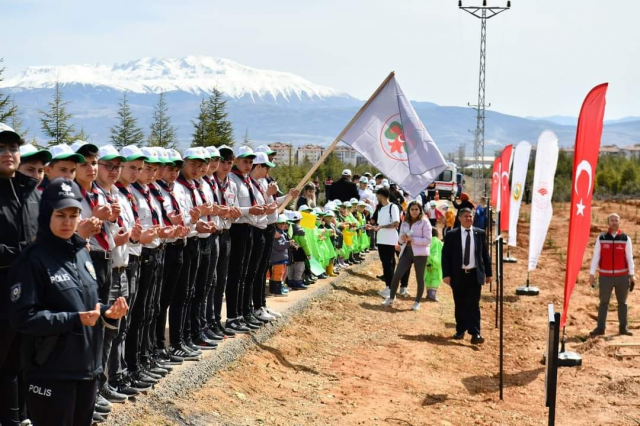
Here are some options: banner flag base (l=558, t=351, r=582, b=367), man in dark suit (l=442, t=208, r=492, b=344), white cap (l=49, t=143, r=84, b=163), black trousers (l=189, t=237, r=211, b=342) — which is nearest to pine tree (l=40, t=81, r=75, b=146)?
man in dark suit (l=442, t=208, r=492, b=344)

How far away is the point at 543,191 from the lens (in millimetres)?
14750

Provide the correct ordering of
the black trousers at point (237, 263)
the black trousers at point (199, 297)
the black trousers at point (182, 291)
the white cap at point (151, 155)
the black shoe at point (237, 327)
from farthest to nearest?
the black shoe at point (237, 327) → the black trousers at point (237, 263) → the black trousers at point (199, 297) → the black trousers at point (182, 291) → the white cap at point (151, 155)

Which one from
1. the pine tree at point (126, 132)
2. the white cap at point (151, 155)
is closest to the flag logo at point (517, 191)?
the white cap at point (151, 155)

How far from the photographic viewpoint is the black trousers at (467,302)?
13.2 metres

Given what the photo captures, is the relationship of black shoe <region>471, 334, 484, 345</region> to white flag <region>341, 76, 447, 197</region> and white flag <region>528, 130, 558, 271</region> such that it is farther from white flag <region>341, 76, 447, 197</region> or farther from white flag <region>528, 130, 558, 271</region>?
white flag <region>341, 76, 447, 197</region>

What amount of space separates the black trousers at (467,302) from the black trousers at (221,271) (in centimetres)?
451

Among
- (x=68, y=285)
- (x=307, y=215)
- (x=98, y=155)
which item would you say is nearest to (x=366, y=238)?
(x=307, y=215)

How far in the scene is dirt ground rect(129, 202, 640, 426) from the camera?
902cm

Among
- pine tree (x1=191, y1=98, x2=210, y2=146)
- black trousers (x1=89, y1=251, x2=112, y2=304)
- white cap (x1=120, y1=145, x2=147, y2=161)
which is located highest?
pine tree (x1=191, y1=98, x2=210, y2=146)

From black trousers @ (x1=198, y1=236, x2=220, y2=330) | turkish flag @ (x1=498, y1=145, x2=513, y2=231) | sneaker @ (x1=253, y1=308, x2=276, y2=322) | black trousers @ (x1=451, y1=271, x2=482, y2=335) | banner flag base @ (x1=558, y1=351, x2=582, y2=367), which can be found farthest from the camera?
turkish flag @ (x1=498, y1=145, x2=513, y2=231)

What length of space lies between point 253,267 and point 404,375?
7.90 ft

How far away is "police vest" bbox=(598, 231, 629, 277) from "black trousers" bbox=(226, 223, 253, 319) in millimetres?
6554

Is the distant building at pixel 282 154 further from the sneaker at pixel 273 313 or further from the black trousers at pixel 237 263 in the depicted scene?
the sneaker at pixel 273 313

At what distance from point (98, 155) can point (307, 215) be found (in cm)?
959
